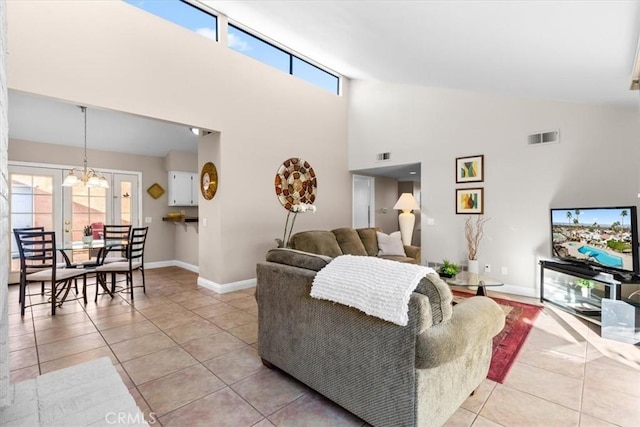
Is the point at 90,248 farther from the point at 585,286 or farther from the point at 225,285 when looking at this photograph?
the point at 585,286

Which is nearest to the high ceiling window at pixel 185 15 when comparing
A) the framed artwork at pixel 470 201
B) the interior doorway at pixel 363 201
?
the interior doorway at pixel 363 201

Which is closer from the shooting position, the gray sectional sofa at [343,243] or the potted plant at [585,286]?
the potted plant at [585,286]

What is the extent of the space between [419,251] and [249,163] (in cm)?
329

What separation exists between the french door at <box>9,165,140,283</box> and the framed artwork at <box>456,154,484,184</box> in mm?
6154

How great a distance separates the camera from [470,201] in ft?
15.5

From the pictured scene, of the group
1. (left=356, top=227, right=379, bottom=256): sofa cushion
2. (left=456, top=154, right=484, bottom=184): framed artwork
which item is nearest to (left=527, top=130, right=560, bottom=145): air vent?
(left=456, top=154, right=484, bottom=184): framed artwork

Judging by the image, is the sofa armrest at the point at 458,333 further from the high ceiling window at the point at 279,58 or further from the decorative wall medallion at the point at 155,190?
the decorative wall medallion at the point at 155,190

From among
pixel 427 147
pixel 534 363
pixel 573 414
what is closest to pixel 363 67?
pixel 427 147

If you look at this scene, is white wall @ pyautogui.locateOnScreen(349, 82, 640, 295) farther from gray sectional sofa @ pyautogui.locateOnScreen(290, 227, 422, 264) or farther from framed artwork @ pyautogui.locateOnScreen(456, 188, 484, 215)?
gray sectional sofa @ pyautogui.locateOnScreen(290, 227, 422, 264)

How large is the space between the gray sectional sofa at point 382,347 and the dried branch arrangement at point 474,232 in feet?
9.80

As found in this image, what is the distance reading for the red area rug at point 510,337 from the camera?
7.53 ft

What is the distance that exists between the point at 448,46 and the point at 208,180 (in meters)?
3.65

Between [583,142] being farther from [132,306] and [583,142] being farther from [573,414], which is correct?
[132,306]

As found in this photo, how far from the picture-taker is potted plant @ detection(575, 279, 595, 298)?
3327 mm
